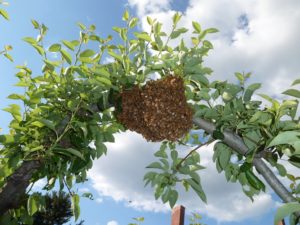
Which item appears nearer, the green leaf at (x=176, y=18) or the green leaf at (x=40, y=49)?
the green leaf at (x=40, y=49)

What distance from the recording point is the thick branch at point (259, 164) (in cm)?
201

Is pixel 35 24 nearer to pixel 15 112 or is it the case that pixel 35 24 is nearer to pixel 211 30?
pixel 15 112

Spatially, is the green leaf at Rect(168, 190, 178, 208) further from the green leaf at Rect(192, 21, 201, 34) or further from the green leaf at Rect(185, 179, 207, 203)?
the green leaf at Rect(192, 21, 201, 34)

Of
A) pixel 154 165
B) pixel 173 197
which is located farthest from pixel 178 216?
pixel 154 165

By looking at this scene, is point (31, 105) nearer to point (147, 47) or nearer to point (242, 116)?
point (147, 47)

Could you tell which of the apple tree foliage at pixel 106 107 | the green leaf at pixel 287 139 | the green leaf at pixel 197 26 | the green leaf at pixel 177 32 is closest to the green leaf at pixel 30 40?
the apple tree foliage at pixel 106 107

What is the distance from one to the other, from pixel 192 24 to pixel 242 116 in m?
0.75

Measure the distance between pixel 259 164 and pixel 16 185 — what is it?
1.50 m

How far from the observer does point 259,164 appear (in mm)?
2133

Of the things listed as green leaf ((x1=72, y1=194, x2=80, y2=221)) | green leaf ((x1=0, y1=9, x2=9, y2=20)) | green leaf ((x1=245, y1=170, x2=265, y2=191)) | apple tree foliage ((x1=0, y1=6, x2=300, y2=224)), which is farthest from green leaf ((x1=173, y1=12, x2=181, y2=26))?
green leaf ((x1=72, y1=194, x2=80, y2=221))

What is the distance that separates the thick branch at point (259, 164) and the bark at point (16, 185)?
43.7 inches

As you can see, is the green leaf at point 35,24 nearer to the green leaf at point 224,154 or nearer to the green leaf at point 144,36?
the green leaf at point 144,36

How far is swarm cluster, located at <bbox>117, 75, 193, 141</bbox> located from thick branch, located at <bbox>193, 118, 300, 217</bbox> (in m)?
0.20

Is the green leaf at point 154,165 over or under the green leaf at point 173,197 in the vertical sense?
over
